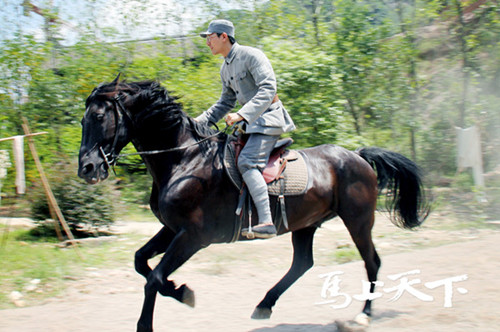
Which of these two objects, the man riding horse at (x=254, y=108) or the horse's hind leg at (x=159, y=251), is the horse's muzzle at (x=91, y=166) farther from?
the man riding horse at (x=254, y=108)

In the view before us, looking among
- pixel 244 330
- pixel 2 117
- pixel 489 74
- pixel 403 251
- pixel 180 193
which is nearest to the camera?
pixel 180 193

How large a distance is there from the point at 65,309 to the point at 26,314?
38cm

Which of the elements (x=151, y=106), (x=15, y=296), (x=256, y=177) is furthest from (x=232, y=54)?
(x=15, y=296)

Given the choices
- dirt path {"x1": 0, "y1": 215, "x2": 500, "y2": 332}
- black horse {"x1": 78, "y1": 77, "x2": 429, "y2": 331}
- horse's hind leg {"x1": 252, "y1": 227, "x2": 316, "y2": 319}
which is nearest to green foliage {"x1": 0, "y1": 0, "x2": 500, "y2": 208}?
dirt path {"x1": 0, "y1": 215, "x2": 500, "y2": 332}

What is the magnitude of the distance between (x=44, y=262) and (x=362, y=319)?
4.44m

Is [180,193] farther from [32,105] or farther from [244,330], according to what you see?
[32,105]

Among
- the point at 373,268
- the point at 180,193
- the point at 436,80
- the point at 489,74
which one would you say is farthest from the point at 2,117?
the point at 489,74

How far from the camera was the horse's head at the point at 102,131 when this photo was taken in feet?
13.6

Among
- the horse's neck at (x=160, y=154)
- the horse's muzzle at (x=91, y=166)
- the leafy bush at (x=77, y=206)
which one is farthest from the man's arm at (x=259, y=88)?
the leafy bush at (x=77, y=206)

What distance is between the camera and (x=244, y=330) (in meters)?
4.67

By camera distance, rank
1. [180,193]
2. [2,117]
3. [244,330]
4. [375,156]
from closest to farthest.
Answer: [180,193] → [244,330] → [375,156] → [2,117]

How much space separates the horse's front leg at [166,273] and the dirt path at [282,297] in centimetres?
56

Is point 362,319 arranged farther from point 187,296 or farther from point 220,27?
point 220,27

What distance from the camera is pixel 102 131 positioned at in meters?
4.21
